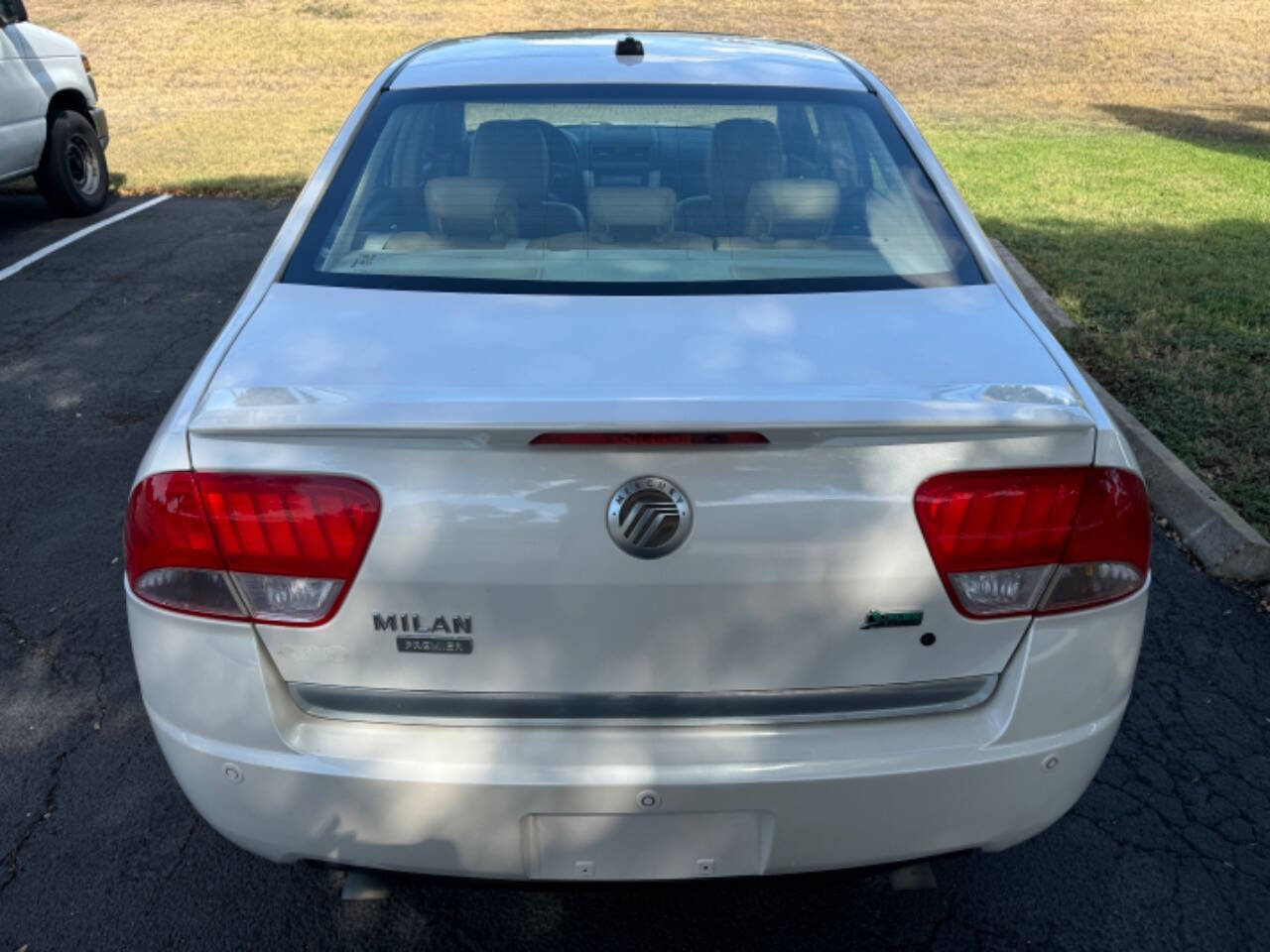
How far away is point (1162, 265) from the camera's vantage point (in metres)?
7.70

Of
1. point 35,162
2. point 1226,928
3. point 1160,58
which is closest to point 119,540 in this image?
point 1226,928

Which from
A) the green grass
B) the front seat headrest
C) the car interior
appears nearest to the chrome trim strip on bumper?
the car interior

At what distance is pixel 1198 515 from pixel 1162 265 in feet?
13.3

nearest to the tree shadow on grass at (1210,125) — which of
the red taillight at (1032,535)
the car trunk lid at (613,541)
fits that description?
the red taillight at (1032,535)

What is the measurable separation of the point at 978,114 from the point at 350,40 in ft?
42.6

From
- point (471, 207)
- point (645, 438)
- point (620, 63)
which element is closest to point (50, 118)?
point (620, 63)

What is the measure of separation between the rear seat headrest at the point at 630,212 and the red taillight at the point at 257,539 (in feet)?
3.45

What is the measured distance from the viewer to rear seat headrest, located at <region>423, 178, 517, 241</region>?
272cm

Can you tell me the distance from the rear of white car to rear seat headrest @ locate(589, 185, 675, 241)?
59 cm

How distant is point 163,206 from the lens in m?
10.1

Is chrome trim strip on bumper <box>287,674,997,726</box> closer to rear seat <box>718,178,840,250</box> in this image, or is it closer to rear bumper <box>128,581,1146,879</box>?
rear bumper <box>128,581,1146,879</box>

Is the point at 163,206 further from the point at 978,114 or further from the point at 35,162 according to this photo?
the point at 978,114

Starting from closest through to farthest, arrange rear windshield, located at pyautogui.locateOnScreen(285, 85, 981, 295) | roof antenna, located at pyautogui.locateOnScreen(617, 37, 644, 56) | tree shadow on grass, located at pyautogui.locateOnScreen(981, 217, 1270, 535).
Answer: rear windshield, located at pyautogui.locateOnScreen(285, 85, 981, 295) → roof antenna, located at pyautogui.locateOnScreen(617, 37, 644, 56) → tree shadow on grass, located at pyautogui.locateOnScreen(981, 217, 1270, 535)

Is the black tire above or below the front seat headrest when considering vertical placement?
below
